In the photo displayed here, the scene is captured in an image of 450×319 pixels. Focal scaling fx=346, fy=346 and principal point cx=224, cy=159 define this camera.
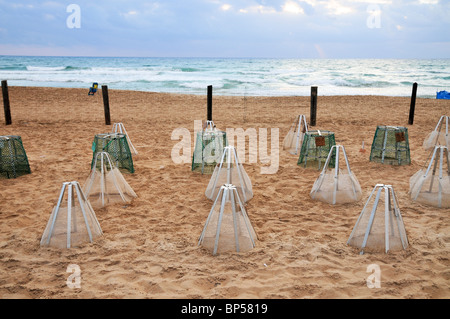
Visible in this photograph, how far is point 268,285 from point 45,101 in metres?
15.1

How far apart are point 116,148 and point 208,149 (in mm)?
1540

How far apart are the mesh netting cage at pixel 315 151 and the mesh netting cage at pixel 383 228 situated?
2.53m

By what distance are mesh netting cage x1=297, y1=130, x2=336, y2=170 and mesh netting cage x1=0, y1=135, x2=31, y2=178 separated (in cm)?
479

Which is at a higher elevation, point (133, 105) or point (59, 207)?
point (133, 105)

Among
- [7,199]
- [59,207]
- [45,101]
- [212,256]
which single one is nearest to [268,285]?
[212,256]

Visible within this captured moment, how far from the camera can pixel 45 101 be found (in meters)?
15.1

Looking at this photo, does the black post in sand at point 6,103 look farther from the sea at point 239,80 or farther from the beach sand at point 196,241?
the sea at point 239,80

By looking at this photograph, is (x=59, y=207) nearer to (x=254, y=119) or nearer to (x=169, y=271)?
(x=169, y=271)

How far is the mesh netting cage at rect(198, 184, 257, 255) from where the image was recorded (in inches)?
134

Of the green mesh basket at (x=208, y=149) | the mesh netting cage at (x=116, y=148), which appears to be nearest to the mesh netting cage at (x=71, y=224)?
the mesh netting cage at (x=116, y=148)

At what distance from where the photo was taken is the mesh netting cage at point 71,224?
353cm

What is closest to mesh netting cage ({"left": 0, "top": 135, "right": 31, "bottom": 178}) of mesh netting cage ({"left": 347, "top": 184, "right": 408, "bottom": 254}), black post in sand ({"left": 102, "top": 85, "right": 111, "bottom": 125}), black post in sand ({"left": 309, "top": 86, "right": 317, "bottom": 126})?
black post in sand ({"left": 102, "top": 85, "right": 111, "bottom": 125})

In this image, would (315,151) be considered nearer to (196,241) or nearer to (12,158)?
(196,241)

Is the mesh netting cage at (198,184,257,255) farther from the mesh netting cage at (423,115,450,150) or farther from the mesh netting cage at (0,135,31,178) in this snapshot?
the mesh netting cage at (423,115,450,150)
